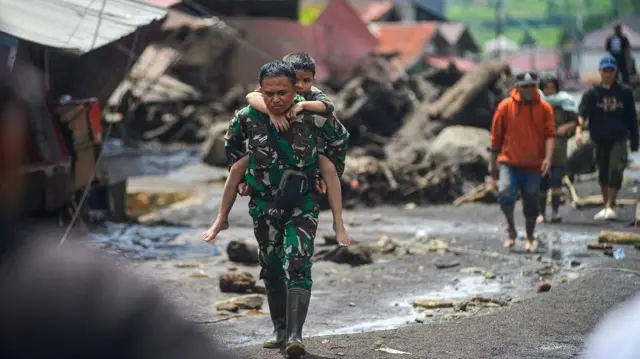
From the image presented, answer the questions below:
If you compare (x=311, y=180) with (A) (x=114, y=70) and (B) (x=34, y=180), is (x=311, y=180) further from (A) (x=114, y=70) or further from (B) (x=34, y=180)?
(A) (x=114, y=70)

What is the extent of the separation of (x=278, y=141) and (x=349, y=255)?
485cm

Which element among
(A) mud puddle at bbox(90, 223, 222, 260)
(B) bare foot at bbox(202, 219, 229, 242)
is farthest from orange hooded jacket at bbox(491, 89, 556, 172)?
(B) bare foot at bbox(202, 219, 229, 242)

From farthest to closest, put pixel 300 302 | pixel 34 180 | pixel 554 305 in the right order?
pixel 34 180 < pixel 554 305 < pixel 300 302

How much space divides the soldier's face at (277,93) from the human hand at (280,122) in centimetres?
3

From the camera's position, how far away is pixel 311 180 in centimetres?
662

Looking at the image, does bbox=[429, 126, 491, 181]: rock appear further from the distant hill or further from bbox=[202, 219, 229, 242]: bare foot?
the distant hill

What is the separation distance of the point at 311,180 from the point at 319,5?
6993cm

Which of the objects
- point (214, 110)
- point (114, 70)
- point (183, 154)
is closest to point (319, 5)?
point (214, 110)

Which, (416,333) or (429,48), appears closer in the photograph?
(416,333)

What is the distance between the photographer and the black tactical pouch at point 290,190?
21.3 feet

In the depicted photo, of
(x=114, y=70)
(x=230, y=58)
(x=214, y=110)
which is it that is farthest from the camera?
(x=230, y=58)

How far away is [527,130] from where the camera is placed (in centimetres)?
1113

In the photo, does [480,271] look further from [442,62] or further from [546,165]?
[442,62]

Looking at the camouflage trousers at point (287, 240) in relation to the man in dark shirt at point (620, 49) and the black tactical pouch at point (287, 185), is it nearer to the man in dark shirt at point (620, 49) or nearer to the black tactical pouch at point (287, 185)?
the black tactical pouch at point (287, 185)
